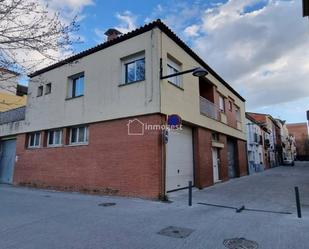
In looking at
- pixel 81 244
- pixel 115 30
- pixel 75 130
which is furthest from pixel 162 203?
pixel 115 30

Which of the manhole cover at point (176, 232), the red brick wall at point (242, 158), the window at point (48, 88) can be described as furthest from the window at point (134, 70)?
the red brick wall at point (242, 158)

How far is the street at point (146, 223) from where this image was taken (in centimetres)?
551

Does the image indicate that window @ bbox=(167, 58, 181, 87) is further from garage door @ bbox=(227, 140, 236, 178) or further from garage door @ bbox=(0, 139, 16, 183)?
garage door @ bbox=(0, 139, 16, 183)

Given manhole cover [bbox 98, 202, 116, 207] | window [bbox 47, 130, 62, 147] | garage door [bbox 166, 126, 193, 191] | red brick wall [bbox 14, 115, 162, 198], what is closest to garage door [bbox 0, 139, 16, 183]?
red brick wall [bbox 14, 115, 162, 198]

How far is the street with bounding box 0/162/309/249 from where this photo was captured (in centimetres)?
551

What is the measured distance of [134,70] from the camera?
12797mm

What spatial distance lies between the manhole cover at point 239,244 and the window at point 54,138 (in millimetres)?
12250

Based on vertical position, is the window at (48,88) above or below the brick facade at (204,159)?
above

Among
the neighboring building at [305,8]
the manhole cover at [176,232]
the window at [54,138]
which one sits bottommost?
the manhole cover at [176,232]

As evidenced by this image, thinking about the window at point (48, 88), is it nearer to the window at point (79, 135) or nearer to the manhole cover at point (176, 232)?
the window at point (79, 135)

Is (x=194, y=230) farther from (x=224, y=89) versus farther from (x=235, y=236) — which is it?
(x=224, y=89)

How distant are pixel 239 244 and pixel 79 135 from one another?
11064 millimetres

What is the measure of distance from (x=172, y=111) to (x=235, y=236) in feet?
22.8

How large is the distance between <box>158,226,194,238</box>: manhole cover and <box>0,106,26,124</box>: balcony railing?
1562 centimetres
